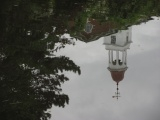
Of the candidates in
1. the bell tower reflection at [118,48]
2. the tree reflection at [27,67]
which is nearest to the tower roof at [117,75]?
the bell tower reflection at [118,48]

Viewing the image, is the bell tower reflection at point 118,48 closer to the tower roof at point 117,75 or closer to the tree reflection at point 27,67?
the tower roof at point 117,75

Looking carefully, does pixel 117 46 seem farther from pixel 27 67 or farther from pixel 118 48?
pixel 27 67

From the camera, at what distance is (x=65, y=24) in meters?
15.4

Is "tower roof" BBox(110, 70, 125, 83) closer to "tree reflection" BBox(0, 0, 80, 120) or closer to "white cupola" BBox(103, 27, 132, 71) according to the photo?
"white cupola" BBox(103, 27, 132, 71)

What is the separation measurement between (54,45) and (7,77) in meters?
3.14

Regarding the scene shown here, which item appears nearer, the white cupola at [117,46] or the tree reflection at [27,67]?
the tree reflection at [27,67]

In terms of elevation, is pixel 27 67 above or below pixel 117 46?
below

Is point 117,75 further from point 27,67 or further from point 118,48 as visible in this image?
point 27,67

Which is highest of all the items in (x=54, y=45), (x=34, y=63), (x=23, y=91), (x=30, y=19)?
(x=30, y=19)

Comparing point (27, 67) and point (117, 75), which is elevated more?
point (117, 75)

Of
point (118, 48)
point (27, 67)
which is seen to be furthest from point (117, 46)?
point (27, 67)

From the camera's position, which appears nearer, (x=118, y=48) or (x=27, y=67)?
(x=27, y=67)

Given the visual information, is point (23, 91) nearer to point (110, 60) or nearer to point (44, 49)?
point (44, 49)

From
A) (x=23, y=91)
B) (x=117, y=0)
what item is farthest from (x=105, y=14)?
(x=23, y=91)
